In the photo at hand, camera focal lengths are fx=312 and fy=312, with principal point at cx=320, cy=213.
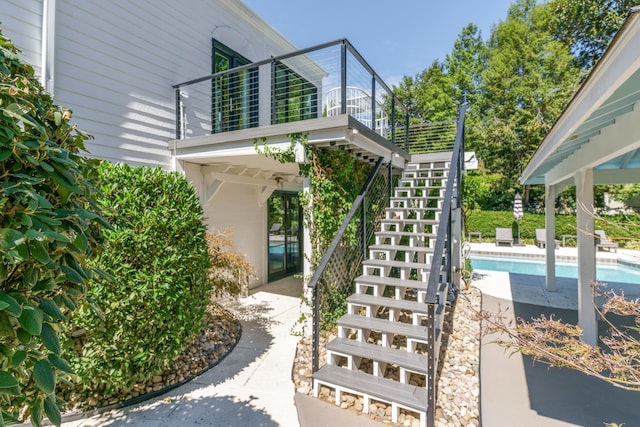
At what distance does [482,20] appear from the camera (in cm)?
2539

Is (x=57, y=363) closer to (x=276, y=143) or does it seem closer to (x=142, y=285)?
(x=142, y=285)

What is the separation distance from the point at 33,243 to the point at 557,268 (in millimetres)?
15239

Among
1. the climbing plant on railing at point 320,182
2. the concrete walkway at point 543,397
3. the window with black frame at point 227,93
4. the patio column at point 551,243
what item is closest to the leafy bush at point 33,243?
the concrete walkway at point 543,397

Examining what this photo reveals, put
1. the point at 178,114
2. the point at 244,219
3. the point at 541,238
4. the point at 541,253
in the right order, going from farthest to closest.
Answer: the point at 541,238, the point at 541,253, the point at 244,219, the point at 178,114

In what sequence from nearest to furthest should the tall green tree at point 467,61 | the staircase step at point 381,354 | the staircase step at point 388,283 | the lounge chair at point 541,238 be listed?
the staircase step at point 381,354
the staircase step at point 388,283
the lounge chair at point 541,238
the tall green tree at point 467,61

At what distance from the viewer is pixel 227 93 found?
7441 millimetres

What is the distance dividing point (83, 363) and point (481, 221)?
764 inches

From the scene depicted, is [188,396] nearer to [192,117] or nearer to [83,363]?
[83,363]

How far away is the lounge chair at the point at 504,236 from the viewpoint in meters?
16.3

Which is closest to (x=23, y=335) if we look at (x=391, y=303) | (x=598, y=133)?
(x=391, y=303)

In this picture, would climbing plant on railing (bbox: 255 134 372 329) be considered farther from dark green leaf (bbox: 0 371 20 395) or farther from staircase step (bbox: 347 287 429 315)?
dark green leaf (bbox: 0 371 20 395)

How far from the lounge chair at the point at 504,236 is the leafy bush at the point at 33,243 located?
60.0 feet

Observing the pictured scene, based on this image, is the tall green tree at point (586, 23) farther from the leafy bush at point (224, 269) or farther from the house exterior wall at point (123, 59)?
the leafy bush at point (224, 269)

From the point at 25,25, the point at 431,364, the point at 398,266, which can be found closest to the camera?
the point at 431,364
